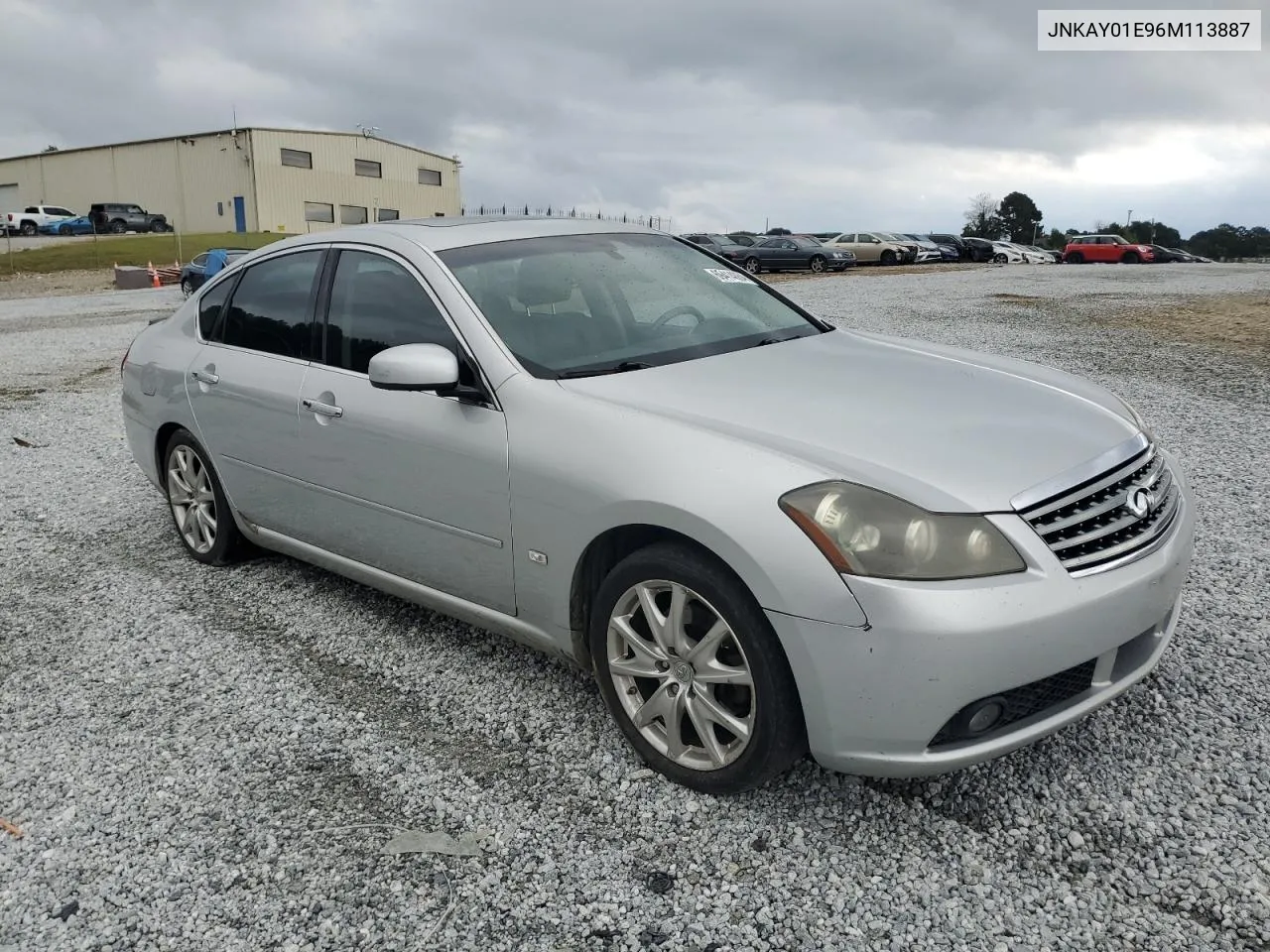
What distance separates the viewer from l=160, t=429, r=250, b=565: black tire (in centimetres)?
474

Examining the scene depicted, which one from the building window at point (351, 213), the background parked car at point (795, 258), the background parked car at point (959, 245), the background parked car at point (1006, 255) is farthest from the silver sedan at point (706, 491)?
the building window at point (351, 213)

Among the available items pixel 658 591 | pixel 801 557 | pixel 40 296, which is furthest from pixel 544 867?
pixel 40 296

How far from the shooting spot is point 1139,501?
283 cm

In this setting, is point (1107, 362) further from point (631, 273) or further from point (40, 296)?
point (40, 296)

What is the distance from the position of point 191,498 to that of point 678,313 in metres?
2.66

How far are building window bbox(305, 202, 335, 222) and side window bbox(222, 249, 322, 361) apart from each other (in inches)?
2401

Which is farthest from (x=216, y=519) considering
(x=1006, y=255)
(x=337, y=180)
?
(x=337, y=180)

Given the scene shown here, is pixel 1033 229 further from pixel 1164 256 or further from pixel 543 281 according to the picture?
pixel 543 281

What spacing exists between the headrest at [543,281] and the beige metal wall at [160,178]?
58262 mm

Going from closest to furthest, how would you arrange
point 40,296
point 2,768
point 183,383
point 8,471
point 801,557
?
point 801,557 < point 2,768 < point 183,383 < point 8,471 < point 40,296

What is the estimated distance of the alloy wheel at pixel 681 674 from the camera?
276 cm

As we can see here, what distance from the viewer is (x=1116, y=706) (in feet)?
10.9

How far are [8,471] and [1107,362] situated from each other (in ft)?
32.7

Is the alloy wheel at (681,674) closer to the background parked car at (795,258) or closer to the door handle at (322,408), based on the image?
the door handle at (322,408)
